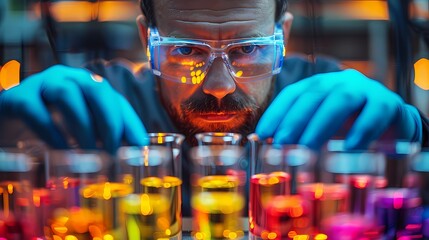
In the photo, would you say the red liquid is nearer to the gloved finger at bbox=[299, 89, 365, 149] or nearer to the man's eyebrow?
the gloved finger at bbox=[299, 89, 365, 149]

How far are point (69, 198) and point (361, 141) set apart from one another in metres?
0.72

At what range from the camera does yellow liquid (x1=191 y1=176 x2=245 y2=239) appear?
1271 millimetres

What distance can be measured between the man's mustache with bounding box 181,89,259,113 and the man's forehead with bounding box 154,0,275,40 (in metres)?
0.16

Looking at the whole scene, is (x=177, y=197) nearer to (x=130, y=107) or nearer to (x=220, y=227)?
(x=220, y=227)

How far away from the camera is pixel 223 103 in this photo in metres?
1.48

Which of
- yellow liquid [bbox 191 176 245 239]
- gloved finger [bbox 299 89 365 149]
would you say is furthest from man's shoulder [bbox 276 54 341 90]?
yellow liquid [bbox 191 176 245 239]

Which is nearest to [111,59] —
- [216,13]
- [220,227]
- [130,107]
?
[130,107]

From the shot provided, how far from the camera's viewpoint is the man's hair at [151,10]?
1.48 metres

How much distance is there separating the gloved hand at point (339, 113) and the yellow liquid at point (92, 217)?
0.42 meters

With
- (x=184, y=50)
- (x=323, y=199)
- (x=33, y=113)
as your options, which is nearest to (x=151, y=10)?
(x=184, y=50)

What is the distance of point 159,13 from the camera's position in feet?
4.83

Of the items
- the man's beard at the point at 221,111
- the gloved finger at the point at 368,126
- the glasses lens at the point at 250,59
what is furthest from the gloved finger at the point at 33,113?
the gloved finger at the point at 368,126

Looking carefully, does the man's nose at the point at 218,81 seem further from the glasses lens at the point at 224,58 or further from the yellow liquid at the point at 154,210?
the yellow liquid at the point at 154,210

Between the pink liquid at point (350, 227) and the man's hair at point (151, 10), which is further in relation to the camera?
the man's hair at point (151, 10)
